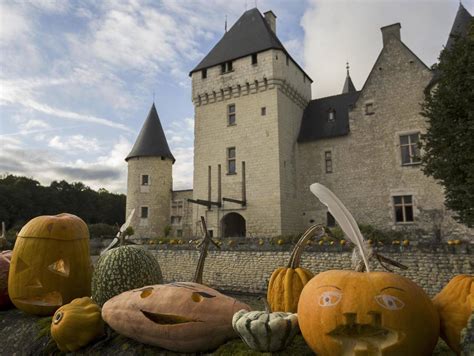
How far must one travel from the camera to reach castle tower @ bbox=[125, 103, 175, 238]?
24.7 metres

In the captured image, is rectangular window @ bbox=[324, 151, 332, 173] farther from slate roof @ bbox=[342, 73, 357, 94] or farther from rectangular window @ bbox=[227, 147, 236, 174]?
slate roof @ bbox=[342, 73, 357, 94]

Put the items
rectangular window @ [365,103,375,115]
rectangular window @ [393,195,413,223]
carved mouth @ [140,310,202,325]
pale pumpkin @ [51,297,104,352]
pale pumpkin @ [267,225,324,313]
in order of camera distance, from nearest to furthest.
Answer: carved mouth @ [140,310,202,325] < pale pumpkin @ [51,297,104,352] < pale pumpkin @ [267,225,324,313] < rectangular window @ [393,195,413,223] < rectangular window @ [365,103,375,115]

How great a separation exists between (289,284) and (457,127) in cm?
856

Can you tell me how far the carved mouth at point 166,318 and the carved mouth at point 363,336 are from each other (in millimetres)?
888

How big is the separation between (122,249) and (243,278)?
36.1ft

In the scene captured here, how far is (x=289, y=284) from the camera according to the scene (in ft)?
8.55

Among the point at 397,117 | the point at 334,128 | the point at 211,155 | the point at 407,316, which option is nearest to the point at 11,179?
the point at 211,155

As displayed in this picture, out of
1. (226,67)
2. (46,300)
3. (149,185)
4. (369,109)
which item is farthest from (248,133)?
(46,300)

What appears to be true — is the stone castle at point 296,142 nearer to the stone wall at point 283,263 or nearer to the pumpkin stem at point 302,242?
the stone wall at point 283,263

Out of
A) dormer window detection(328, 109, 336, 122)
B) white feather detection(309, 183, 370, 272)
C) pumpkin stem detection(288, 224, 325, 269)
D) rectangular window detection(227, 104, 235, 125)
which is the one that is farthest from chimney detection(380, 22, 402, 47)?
white feather detection(309, 183, 370, 272)

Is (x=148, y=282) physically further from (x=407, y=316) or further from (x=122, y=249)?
(x=407, y=316)

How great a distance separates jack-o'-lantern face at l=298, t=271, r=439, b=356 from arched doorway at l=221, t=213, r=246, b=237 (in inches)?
707

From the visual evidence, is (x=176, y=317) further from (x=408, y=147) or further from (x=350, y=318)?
(x=408, y=147)

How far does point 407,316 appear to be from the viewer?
5.94 feet
